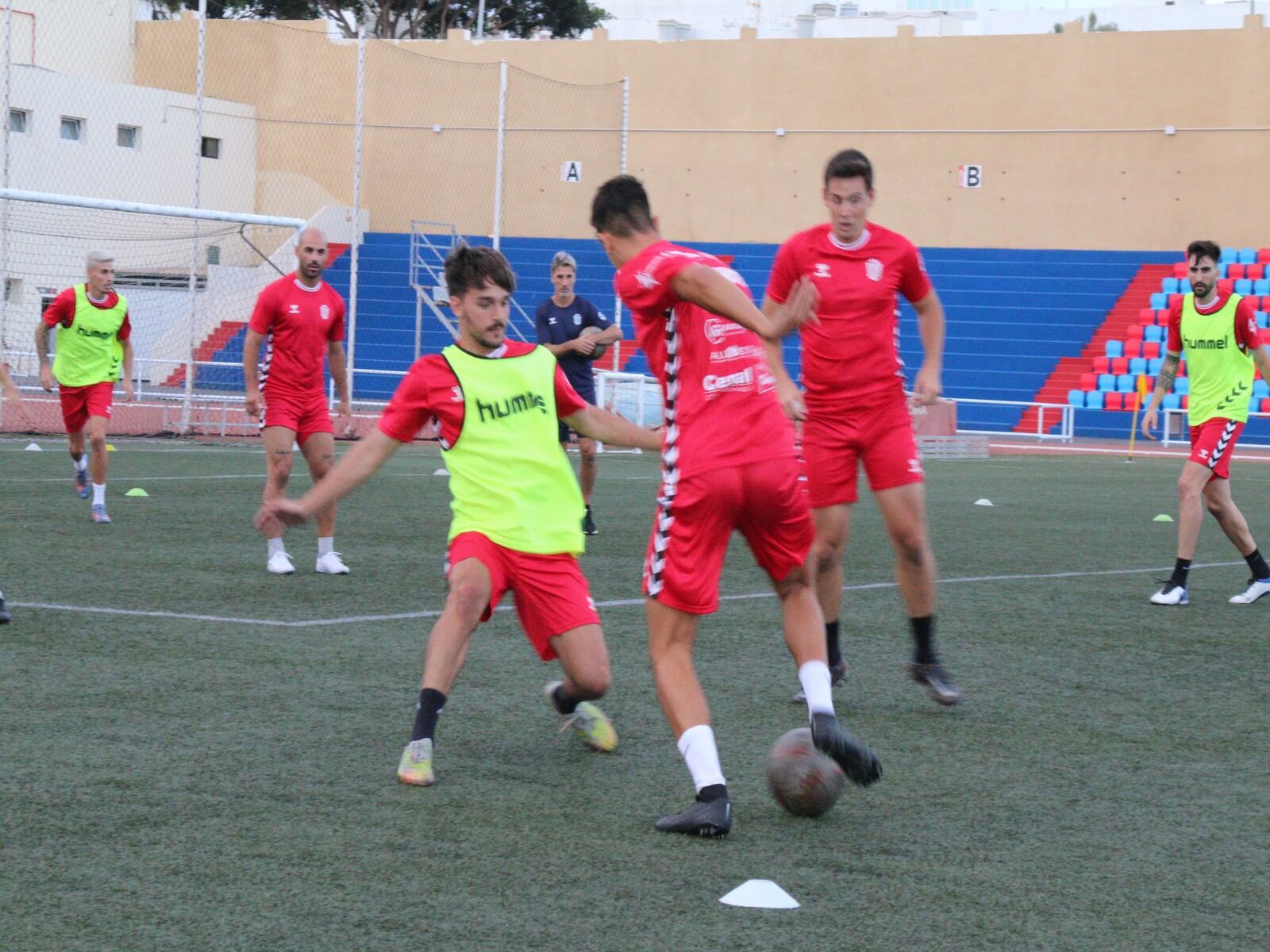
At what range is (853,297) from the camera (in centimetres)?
614

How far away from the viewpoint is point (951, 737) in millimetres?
5652

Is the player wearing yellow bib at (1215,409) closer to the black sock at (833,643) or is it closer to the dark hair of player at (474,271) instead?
the black sock at (833,643)

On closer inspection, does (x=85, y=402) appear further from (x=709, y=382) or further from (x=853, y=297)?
(x=709, y=382)

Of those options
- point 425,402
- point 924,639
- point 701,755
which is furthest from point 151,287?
point 701,755

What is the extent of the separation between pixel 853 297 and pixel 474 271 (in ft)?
5.58

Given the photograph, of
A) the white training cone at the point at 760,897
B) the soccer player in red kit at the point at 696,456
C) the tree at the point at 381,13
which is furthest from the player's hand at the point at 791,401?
the tree at the point at 381,13

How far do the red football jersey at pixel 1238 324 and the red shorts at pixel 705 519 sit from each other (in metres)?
5.45

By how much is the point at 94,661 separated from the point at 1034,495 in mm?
12782

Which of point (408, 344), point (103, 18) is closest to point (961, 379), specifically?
point (408, 344)

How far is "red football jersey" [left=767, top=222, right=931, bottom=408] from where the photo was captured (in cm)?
613

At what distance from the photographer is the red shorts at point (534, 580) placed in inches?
200

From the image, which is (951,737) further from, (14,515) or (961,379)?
(961,379)

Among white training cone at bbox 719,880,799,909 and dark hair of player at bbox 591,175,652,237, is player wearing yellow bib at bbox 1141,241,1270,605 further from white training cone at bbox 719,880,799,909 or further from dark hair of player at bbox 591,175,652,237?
white training cone at bbox 719,880,799,909

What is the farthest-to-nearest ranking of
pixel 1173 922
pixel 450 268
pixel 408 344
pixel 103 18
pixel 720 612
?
pixel 103 18
pixel 408 344
pixel 720 612
pixel 450 268
pixel 1173 922
